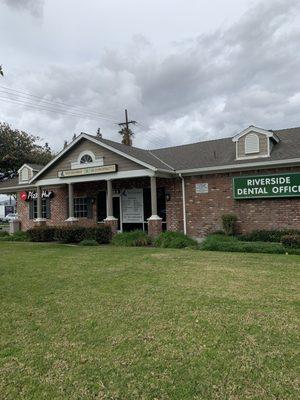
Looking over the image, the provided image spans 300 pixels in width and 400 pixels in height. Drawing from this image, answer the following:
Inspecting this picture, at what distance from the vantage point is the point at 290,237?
38.2 ft

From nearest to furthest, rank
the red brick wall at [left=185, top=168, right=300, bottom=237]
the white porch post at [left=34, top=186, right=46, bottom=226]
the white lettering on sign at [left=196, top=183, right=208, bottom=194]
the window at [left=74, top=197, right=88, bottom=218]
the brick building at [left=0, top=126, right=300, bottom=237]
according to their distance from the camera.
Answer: the red brick wall at [left=185, top=168, right=300, bottom=237]
the brick building at [left=0, top=126, right=300, bottom=237]
the white lettering on sign at [left=196, top=183, right=208, bottom=194]
the white porch post at [left=34, top=186, right=46, bottom=226]
the window at [left=74, top=197, right=88, bottom=218]

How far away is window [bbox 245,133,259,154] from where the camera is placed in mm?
14965

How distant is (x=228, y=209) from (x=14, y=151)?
2563 cm

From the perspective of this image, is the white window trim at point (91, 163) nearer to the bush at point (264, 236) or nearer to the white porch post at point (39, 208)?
the white porch post at point (39, 208)

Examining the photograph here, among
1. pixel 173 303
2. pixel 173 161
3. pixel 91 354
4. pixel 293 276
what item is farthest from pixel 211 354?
pixel 173 161

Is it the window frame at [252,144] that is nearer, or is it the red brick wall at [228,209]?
the red brick wall at [228,209]

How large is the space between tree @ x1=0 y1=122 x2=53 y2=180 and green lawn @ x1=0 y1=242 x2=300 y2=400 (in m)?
28.9

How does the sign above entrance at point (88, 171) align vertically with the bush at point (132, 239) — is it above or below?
above

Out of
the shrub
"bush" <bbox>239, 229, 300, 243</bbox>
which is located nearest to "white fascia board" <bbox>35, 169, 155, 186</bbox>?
the shrub

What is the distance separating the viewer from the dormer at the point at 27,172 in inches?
895

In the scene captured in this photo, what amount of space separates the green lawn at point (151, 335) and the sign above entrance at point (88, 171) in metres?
9.08

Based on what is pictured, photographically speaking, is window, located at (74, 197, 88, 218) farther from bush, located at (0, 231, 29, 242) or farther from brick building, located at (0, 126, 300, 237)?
bush, located at (0, 231, 29, 242)

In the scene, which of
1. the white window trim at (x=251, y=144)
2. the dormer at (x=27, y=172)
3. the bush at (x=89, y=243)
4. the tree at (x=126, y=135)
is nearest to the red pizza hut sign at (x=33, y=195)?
the dormer at (x=27, y=172)

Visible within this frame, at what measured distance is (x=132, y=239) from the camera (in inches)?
592
